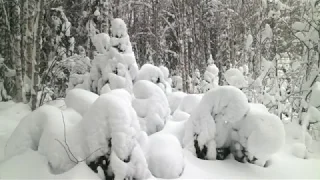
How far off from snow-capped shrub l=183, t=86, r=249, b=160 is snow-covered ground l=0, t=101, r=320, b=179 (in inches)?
7.5

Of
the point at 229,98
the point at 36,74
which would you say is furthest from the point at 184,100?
the point at 36,74

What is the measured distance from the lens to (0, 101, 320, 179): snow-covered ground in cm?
390

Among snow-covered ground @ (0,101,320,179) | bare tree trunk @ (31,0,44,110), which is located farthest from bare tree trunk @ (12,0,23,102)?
snow-covered ground @ (0,101,320,179)

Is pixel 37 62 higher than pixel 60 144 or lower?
higher

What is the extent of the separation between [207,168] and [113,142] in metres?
1.73

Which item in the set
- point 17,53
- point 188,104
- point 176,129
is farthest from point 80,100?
point 17,53

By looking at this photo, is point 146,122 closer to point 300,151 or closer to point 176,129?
point 176,129

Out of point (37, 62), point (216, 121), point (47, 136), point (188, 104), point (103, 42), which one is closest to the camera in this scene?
point (47, 136)

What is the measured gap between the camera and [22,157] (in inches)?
168

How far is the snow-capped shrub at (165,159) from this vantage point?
4.44 meters

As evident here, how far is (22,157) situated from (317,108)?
19.0ft

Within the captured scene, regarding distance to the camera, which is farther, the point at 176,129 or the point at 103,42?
the point at 103,42

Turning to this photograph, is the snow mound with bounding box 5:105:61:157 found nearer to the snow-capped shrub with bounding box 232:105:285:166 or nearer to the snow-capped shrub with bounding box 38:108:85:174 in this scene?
the snow-capped shrub with bounding box 38:108:85:174

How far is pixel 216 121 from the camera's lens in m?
5.45
